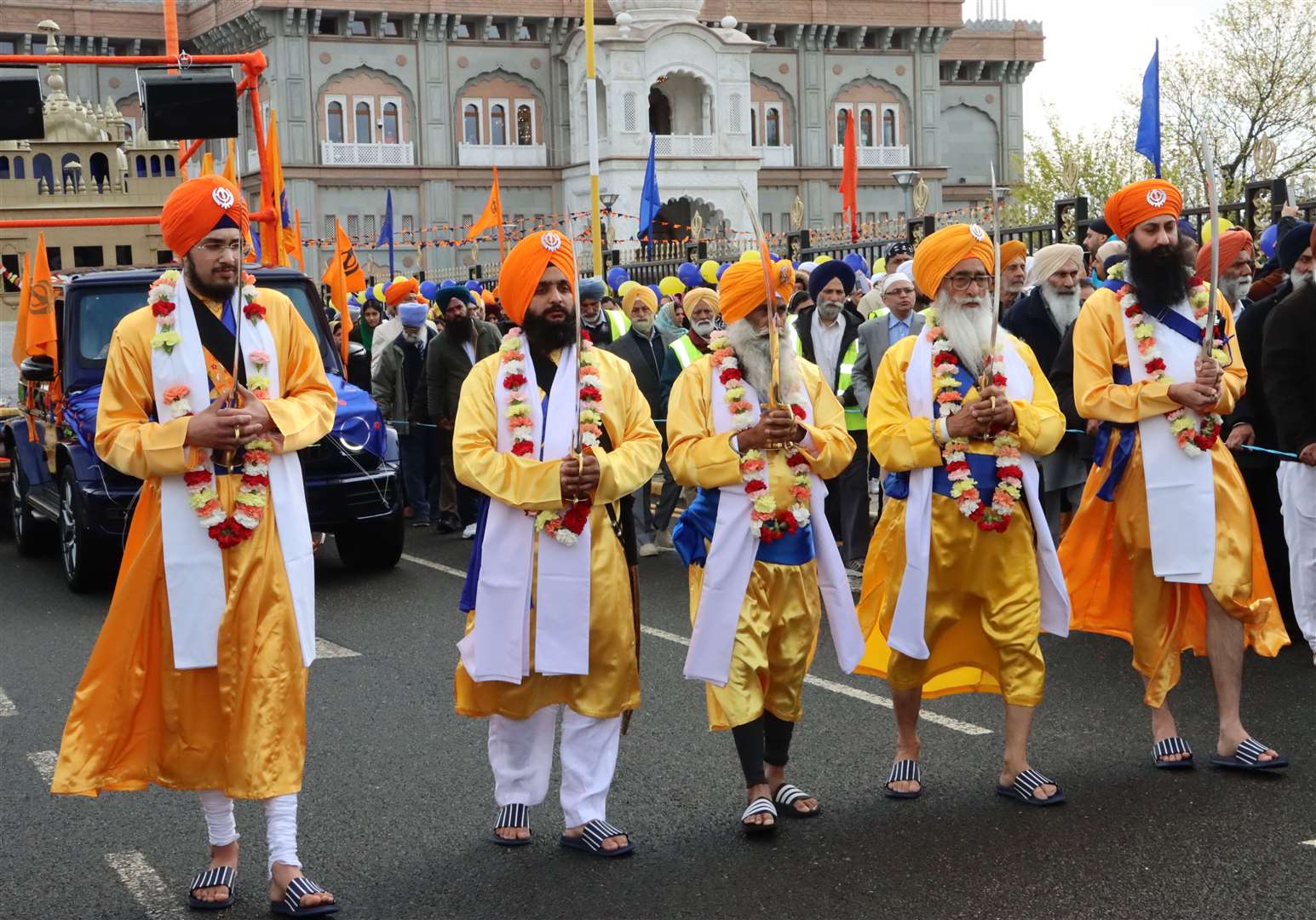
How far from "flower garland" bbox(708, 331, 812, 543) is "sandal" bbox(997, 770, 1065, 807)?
45.7 inches

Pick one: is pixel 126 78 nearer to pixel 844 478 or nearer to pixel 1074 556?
pixel 844 478

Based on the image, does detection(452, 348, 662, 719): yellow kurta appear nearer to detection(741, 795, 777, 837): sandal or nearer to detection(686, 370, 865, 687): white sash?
detection(686, 370, 865, 687): white sash

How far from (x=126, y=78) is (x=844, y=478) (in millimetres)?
57750

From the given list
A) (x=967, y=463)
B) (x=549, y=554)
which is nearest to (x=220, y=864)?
(x=549, y=554)

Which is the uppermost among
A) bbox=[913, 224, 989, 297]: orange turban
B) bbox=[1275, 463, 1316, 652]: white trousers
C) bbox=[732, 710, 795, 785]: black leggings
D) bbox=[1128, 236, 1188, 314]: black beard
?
A: bbox=[913, 224, 989, 297]: orange turban

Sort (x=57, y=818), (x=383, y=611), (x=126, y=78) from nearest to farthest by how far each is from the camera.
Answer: (x=57, y=818) → (x=383, y=611) → (x=126, y=78)

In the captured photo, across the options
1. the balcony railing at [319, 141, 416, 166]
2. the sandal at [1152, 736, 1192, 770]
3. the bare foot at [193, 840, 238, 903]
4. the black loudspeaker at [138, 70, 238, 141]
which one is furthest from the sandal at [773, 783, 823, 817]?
the balcony railing at [319, 141, 416, 166]

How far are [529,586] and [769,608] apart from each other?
33.3 inches

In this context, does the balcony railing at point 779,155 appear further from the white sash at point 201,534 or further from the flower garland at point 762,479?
the white sash at point 201,534

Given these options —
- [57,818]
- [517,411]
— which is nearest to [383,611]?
[57,818]

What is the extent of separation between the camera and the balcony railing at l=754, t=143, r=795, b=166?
66.1m

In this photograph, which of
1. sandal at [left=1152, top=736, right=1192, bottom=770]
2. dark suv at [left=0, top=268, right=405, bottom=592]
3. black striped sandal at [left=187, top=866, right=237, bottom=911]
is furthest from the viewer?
dark suv at [left=0, top=268, right=405, bottom=592]

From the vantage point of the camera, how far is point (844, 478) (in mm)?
12219

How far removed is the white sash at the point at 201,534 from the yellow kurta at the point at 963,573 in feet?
6.89
